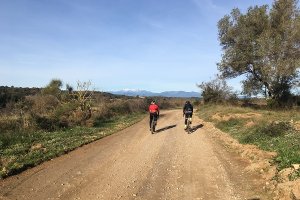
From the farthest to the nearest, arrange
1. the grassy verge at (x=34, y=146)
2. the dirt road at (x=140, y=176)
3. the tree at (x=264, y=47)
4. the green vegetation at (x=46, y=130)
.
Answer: the tree at (x=264, y=47)
the green vegetation at (x=46, y=130)
the grassy verge at (x=34, y=146)
the dirt road at (x=140, y=176)

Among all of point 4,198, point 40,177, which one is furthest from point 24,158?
point 4,198

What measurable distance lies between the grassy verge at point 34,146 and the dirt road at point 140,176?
529 millimetres

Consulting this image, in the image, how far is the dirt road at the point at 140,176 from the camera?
9.49 m

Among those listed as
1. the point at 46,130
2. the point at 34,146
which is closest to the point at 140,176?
the point at 34,146

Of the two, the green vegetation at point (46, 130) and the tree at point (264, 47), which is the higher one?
the tree at point (264, 47)

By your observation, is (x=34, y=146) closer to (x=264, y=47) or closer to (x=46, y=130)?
(x=46, y=130)

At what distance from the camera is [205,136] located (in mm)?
21219

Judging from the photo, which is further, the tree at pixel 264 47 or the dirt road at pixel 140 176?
the tree at pixel 264 47

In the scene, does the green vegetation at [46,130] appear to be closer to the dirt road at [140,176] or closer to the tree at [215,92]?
the dirt road at [140,176]

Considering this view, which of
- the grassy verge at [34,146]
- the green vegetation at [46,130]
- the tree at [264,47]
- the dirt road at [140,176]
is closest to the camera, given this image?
the dirt road at [140,176]

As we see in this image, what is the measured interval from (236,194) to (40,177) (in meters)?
6.21

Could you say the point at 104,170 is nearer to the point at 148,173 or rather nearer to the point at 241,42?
the point at 148,173

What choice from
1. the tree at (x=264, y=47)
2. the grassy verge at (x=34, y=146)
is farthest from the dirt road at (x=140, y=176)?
the tree at (x=264, y=47)

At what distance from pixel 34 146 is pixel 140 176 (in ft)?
25.3
